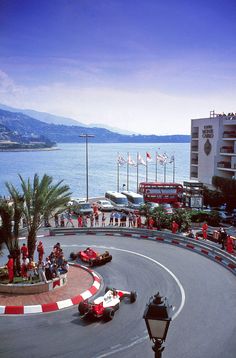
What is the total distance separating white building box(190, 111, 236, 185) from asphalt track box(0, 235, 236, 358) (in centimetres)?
3851

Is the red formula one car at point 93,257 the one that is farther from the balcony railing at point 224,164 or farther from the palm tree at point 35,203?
the balcony railing at point 224,164

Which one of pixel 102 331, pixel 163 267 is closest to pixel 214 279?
pixel 163 267

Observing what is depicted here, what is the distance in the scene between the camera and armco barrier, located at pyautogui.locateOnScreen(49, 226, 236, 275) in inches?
872

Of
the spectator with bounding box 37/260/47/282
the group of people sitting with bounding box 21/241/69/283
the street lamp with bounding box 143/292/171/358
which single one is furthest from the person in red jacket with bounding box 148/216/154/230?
the street lamp with bounding box 143/292/171/358

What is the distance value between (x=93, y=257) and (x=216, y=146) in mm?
42618

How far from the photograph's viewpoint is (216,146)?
6031 centimetres

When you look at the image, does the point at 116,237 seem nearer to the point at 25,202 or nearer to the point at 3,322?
the point at 25,202

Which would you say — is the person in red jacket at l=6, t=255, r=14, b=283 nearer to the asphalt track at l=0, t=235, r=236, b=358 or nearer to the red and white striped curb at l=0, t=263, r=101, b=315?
the red and white striped curb at l=0, t=263, r=101, b=315

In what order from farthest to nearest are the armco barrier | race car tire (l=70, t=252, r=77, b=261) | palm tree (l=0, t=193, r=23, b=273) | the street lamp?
race car tire (l=70, t=252, r=77, b=261), the armco barrier, palm tree (l=0, t=193, r=23, b=273), the street lamp

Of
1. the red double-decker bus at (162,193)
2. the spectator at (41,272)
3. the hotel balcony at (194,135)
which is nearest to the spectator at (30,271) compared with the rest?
the spectator at (41,272)

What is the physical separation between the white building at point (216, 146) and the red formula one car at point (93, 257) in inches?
1485

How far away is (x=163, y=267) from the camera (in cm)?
Answer: 2142

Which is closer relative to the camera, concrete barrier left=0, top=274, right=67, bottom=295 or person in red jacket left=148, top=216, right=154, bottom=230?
concrete barrier left=0, top=274, right=67, bottom=295

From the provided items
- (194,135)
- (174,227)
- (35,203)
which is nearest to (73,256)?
(35,203)
